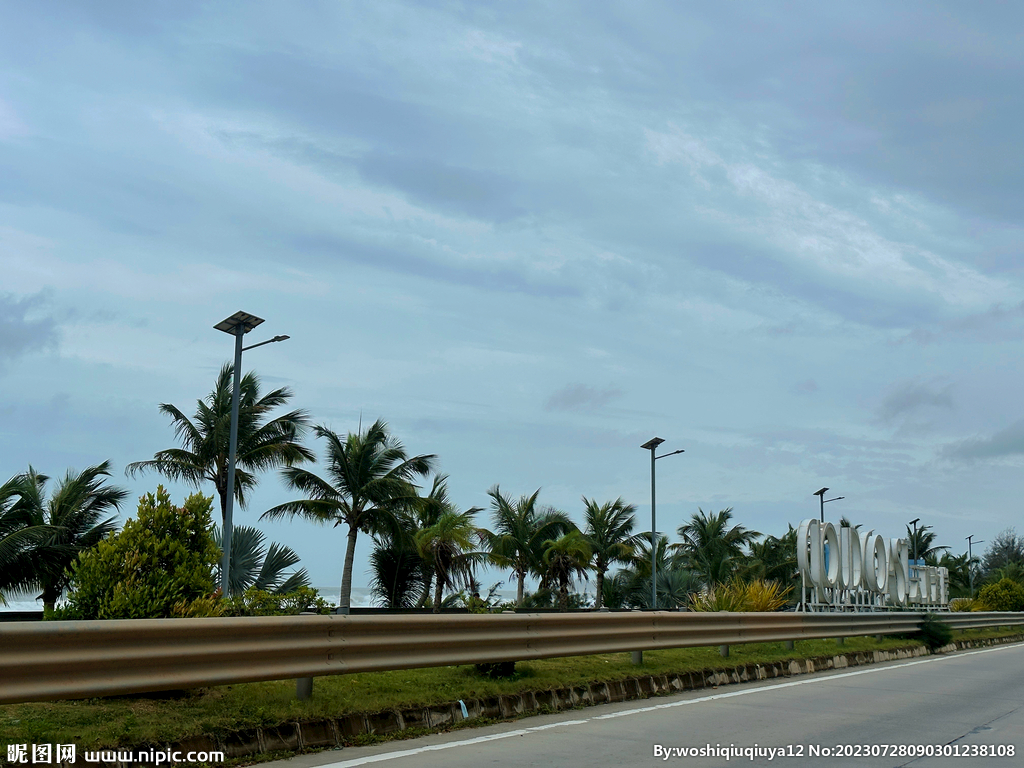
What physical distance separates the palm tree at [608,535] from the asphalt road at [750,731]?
43457 mm

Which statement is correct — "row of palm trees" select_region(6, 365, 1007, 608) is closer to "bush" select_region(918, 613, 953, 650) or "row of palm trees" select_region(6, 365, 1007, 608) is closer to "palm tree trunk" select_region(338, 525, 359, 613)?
"palm tree trunk" select_region(338, 525, 359, 613)

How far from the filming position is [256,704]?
7.44 metres

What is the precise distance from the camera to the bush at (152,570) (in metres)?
8.10

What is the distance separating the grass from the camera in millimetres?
6344

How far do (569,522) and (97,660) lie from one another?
5055 cm

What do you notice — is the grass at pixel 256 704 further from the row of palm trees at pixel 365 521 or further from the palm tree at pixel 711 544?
the palm tree at pixel 711 544

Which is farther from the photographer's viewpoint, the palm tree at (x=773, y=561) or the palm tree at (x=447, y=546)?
the palm tree at (x=773, y=561)

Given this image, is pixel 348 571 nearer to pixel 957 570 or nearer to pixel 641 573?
pixel 641 573

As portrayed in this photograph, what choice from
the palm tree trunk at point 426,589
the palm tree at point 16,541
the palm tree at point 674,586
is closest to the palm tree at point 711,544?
the palm tree at point 674,586

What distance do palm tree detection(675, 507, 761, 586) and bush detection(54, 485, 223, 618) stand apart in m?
56.3

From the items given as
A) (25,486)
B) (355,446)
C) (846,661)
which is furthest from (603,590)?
(846,661)

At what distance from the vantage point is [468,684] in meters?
9.48

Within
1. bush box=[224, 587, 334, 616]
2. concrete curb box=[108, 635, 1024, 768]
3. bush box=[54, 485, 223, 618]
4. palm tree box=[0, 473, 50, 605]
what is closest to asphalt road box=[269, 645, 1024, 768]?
concrete curb box=[108, 635, 1024, 768]

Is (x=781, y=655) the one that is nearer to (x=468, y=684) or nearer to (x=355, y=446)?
(x=468, y=684)
